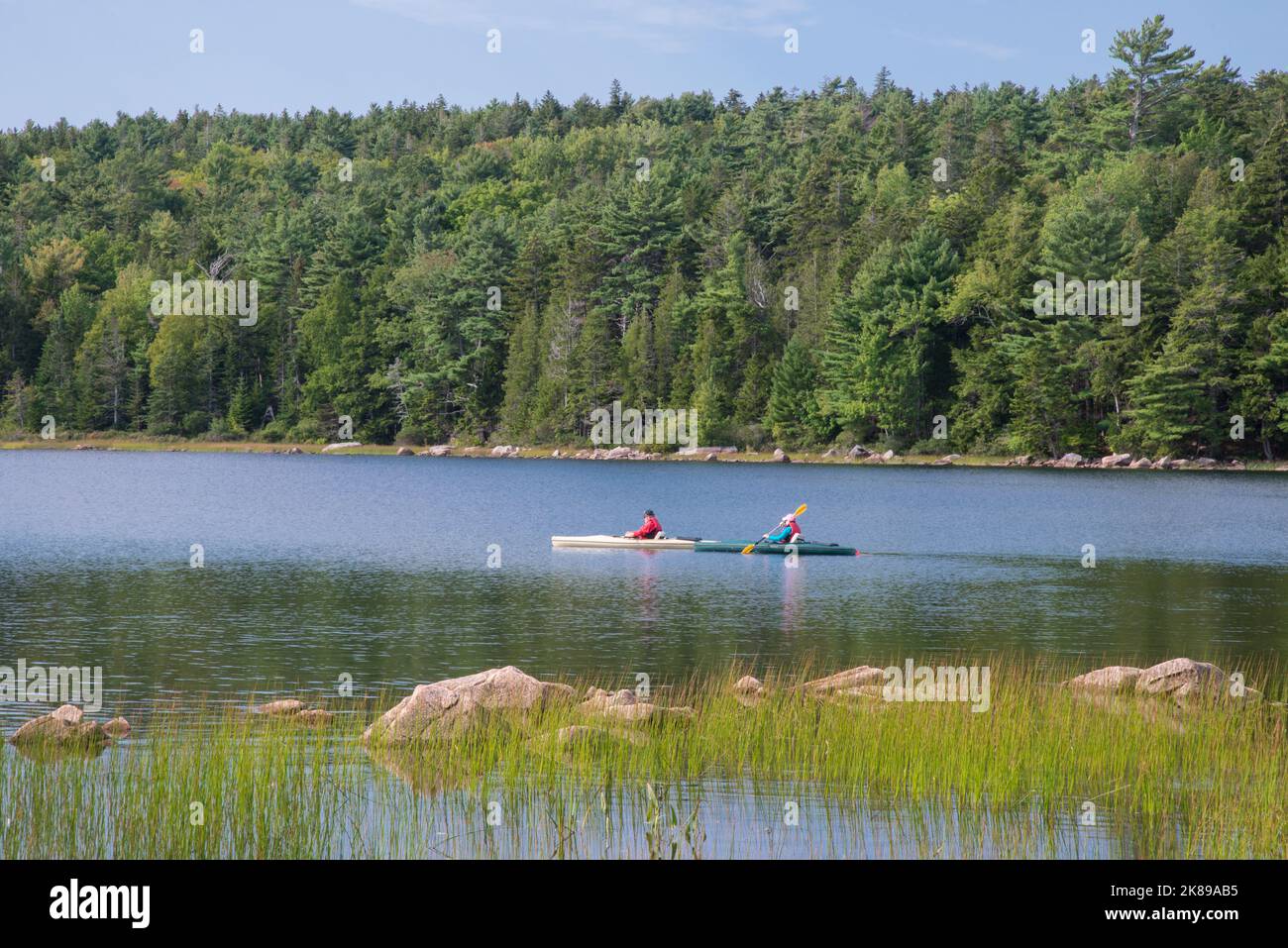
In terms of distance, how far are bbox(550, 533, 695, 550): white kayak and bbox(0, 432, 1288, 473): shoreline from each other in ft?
173

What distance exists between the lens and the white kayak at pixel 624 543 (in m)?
40.8

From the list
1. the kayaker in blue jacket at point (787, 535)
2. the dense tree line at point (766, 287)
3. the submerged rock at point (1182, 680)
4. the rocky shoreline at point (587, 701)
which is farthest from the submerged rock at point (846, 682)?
the dense tree line at point (766, 287)

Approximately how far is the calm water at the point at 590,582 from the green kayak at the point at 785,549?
415 mm

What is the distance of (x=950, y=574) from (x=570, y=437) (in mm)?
76389

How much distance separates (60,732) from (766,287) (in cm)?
9633

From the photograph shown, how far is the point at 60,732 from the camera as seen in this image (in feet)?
51.2

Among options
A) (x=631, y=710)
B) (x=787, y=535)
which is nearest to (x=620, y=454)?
(x=787, y=535)

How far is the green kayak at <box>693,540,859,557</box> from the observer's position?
39438 mm

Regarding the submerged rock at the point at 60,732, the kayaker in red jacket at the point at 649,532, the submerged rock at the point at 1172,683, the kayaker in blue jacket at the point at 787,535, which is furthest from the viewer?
the kayaker in red jacket at the point at 649,532

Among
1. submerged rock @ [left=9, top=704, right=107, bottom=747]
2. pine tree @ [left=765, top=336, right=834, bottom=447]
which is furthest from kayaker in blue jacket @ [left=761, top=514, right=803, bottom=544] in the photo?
pine tree @ [left=765, top=336, right=834, bottom=447]

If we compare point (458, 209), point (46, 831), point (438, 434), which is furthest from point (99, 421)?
point (46, 831)

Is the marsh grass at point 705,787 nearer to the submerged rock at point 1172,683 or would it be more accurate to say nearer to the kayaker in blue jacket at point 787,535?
the submerged rock at point 1172,683

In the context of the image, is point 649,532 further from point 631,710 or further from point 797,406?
point 797,406

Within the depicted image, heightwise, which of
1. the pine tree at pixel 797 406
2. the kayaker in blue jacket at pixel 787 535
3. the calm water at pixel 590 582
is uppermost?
the pine tree at pixel 797 406
